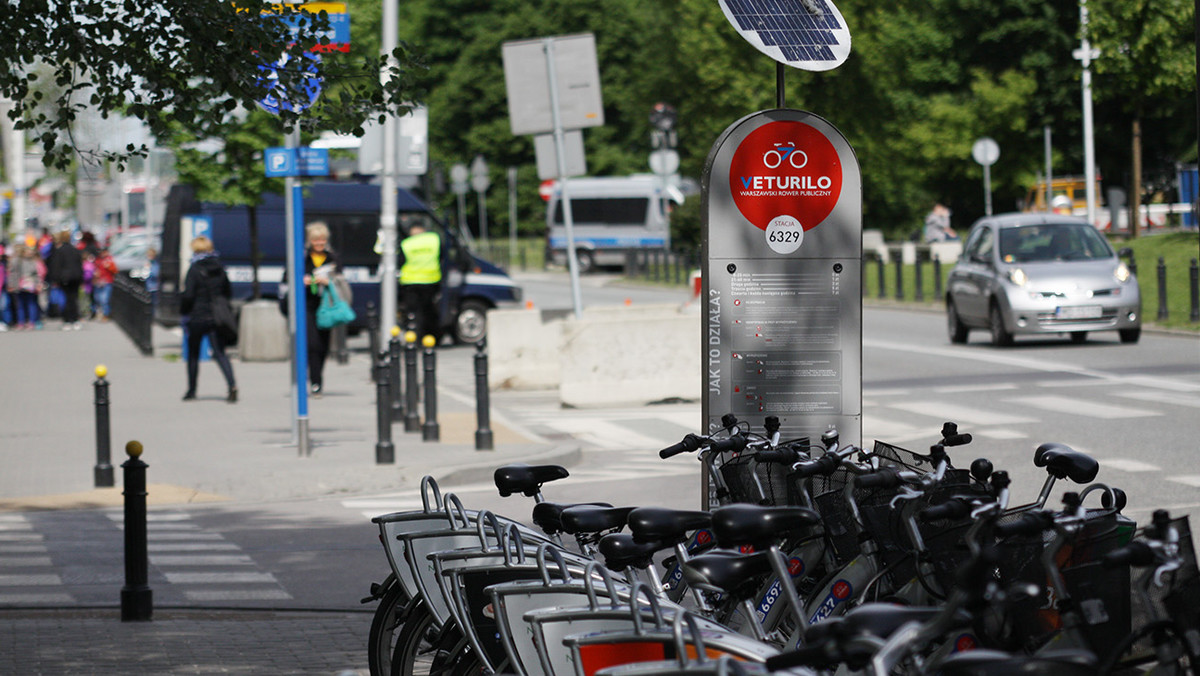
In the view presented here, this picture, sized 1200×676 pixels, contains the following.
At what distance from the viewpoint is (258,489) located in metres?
12.1

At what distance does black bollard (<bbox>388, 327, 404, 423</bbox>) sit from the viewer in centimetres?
1540

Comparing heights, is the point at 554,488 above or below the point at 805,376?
below

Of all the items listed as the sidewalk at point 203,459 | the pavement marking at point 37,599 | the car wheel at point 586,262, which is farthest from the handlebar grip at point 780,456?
the car wheel at point 586,262

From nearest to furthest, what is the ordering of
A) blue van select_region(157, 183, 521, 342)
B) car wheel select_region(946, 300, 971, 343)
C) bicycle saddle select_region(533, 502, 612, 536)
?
bicycle saddle select_region(533, 502, 612, 536) < car wheel select_region(946, 300, 971, 343) < blue van select_region(157, 183, 521, 342)

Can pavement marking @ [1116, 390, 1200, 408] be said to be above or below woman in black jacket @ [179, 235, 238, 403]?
below

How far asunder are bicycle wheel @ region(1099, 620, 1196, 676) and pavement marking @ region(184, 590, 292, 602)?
5631 mm

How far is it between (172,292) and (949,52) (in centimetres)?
3350

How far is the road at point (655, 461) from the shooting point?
901cm

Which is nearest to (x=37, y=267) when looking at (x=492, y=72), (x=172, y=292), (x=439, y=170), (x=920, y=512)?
(x=172, y=292)

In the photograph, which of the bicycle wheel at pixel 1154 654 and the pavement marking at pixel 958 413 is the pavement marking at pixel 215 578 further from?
the pavement marking at pixel 958 413

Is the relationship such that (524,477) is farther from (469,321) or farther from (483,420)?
(469,321)

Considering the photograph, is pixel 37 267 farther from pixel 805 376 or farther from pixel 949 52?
pixel 949 52

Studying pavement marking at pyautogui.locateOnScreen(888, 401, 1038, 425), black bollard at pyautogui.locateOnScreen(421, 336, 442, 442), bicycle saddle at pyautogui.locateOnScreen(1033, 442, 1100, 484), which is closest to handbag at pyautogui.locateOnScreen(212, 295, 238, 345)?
black bollard at pyautogui.locateOnScreen(421, 336, 442, 442)

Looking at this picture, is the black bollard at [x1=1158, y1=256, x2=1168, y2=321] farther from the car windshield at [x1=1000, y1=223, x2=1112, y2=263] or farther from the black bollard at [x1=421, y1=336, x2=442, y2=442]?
the black bollard at [x1=421, y1=336, x2=442, y2=442]
